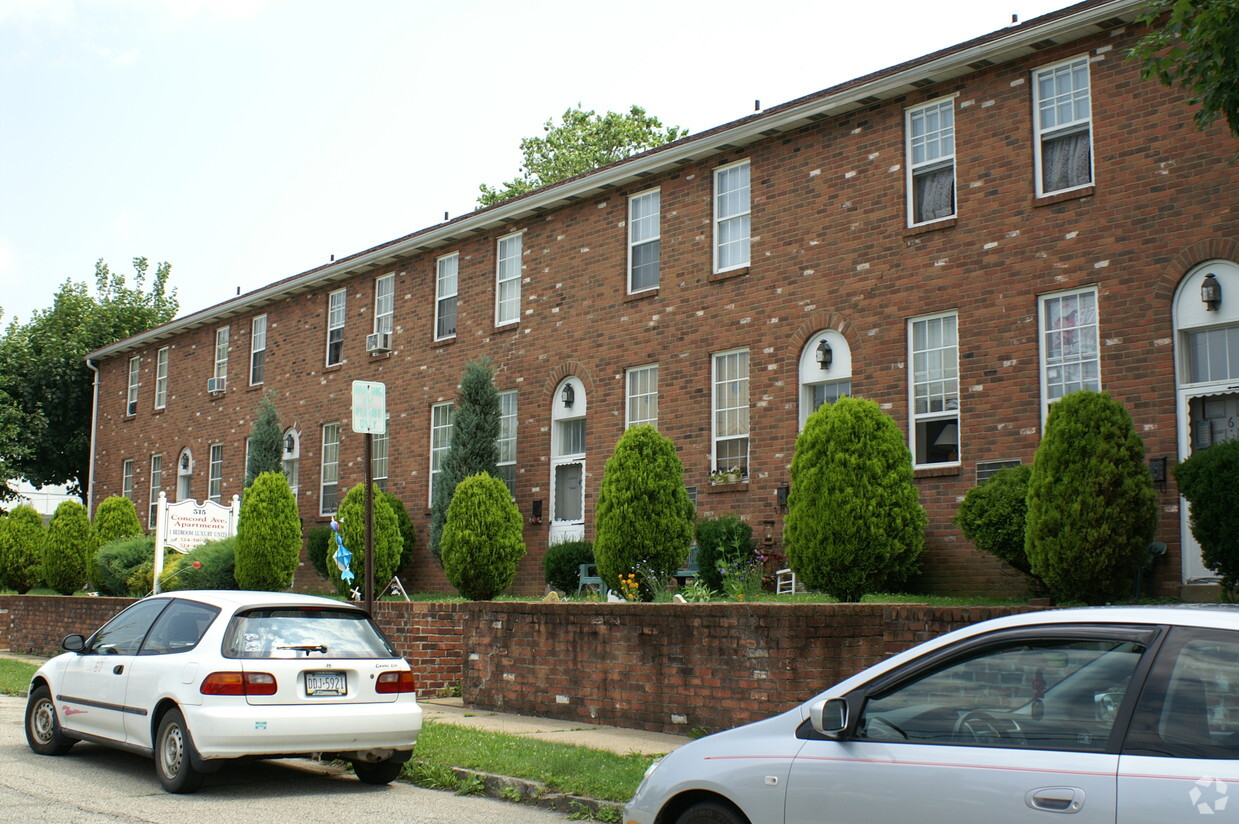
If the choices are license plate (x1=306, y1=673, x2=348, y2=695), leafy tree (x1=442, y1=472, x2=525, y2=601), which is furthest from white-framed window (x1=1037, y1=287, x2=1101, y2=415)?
license plate (x1=306, y1=673, x2=348, y2=695)

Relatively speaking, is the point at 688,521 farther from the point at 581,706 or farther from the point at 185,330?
the point at 185,330

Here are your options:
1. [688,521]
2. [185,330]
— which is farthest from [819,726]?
[185,330]

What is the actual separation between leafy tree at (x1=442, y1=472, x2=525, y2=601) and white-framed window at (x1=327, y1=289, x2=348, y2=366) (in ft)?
37.5

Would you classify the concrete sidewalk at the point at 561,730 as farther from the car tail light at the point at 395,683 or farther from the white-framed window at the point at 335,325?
the white-framed window at the point at 335,325

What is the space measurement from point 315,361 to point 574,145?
17821 mm

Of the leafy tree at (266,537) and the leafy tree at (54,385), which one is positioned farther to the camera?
the leafy tree at (54,385)

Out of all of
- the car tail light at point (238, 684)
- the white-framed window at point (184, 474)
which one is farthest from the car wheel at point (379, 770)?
Answer: the white-framed window at point (184, 474)

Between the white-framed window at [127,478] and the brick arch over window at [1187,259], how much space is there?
29946 millimetres

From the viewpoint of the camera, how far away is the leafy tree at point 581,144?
141ft

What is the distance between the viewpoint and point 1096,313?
15125mm

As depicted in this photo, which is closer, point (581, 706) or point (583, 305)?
point (581, 706)

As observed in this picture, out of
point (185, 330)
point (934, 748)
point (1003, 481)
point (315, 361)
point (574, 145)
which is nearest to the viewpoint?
point (934, 748)

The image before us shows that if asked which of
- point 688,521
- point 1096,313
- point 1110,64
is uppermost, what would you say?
point 1110,64

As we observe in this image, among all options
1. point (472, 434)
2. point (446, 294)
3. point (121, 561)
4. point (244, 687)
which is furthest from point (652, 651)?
point (121, 561)
